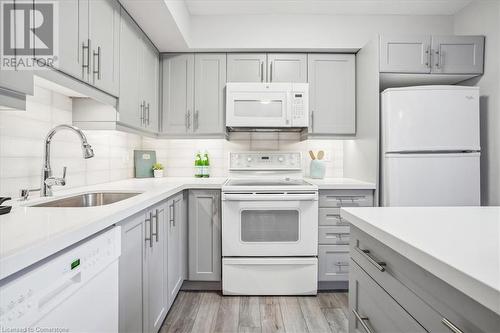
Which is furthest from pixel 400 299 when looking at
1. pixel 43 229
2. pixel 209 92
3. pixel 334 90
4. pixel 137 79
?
pixel 209 92

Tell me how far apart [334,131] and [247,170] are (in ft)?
3.16

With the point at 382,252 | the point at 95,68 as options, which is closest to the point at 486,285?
the point at 382,252

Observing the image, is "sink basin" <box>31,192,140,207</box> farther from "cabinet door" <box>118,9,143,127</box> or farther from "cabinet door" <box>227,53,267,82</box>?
"cabinet door" <box>227,53,267,82</box>

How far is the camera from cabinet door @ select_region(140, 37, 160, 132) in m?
2.26

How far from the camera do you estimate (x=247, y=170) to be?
286 centimetres

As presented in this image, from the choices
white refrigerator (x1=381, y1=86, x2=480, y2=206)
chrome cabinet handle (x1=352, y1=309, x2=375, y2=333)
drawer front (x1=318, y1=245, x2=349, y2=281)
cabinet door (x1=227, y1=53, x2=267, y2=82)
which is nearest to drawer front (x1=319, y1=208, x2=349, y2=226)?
drawer front (x1=318, y1=245, x2=349, y2=281)

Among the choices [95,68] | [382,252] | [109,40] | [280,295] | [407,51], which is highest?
[407,51]

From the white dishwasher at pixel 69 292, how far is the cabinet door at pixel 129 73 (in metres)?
1.12

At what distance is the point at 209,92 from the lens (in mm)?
2662

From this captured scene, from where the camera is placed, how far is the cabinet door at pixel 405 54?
2.26 meters

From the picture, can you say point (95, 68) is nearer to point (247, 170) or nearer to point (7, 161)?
point (7, 161)

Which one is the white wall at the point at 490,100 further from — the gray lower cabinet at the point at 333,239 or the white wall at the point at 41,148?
the white wall at the point at 41,148

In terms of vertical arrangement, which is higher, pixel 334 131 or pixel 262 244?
pixel 334 131

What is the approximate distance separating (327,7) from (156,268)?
2.60 metres
